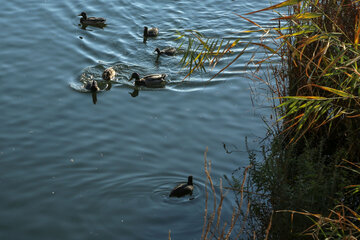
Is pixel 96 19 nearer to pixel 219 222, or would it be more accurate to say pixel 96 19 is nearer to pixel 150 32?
pixel 150 32

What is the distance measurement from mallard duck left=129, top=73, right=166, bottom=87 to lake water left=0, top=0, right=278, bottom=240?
154 mm

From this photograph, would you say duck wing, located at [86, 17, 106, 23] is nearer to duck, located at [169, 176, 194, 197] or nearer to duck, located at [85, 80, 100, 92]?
duck, located at [85, 80, 100, 92]

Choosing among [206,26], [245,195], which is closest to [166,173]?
[245,195]

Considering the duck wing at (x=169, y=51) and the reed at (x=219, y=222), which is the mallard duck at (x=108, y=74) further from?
the reed at (x=219, y=222)

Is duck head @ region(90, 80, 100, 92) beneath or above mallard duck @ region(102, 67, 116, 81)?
beneath

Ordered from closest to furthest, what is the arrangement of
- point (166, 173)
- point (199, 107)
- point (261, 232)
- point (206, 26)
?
point (261, 232)
point (166, 173)
point (199, 107)
point (206, 26)

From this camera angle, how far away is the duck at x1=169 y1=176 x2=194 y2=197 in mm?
7828

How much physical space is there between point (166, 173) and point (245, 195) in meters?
1.43

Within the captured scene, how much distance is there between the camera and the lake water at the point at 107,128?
295 inches

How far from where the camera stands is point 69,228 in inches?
284

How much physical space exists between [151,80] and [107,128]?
2.12 meters

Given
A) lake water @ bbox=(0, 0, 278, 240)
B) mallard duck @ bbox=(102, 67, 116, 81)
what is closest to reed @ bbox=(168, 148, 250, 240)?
lake water @ bbox=(0, 0, 278, 240)

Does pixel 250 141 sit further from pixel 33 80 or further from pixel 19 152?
pixel 33 80

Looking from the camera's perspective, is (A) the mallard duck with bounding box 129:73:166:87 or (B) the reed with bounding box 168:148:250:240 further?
(A) the mallard duck with bounding box 129:73:166:87
